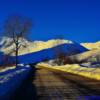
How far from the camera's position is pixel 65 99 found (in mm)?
16125

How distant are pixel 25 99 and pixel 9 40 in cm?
6271

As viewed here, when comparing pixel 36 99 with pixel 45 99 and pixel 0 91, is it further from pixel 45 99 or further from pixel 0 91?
pixel 0 91

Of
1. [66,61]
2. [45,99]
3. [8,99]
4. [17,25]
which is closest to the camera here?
[8,99]

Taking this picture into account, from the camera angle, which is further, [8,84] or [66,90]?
[66,90]

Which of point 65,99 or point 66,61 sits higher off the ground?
point 66,61

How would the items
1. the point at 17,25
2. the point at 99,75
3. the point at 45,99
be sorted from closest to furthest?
1. the point at 45,99
2. the point at 99,75
3. the point at 17,25

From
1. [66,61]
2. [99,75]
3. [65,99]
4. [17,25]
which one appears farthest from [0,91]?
[66,61]

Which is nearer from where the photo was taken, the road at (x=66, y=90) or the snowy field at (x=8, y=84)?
the snowy field at (x=8, y=84)

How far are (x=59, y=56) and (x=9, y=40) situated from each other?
8081 centimetres

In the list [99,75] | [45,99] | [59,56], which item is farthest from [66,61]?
[45,99]

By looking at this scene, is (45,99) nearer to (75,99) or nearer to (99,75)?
(75,99)

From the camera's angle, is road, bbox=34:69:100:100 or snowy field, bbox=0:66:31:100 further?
road, bbox=34:69:100:100

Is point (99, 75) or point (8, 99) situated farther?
point (99, 75)

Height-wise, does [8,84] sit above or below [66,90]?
above
